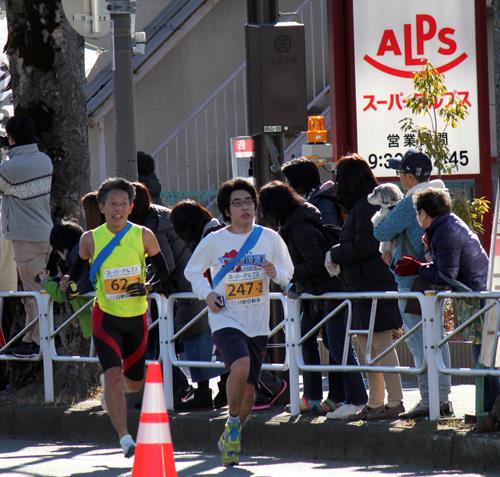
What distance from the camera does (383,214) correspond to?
33.3ft

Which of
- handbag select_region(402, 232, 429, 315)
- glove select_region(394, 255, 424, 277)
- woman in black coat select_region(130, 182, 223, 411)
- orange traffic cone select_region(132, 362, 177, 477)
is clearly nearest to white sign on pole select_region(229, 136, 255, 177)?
woman in black coat select_region(130, 182, 223, 411)

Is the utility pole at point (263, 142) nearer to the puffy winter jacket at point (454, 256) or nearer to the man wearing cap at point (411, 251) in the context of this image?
the man wearing cap at point (411, 251)

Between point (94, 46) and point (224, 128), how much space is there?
113 inches

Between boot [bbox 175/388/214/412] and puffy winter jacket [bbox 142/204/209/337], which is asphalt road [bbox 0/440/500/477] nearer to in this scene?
boot [bbox 175/388/214/412]

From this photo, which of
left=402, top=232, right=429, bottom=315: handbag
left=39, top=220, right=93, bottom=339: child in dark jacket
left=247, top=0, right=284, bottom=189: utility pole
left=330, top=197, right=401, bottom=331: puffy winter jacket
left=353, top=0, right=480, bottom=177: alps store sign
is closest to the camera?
left=402, top=232, right=429, bottom=315: handbag

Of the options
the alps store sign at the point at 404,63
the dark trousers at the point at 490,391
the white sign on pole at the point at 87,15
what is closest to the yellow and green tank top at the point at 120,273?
the dark trousers at the point at 490,391

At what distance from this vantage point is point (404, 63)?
16344 millimetres

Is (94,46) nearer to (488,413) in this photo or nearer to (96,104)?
(96,104)

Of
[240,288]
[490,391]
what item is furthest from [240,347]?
[490,391]

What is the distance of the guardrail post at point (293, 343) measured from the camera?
34.6 feet

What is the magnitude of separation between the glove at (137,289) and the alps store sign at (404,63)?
643cm

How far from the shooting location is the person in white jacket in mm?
9633

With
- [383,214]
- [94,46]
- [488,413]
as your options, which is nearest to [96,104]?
[94,46]

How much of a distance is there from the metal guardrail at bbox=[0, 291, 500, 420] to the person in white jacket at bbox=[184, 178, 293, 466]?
2.22ft
